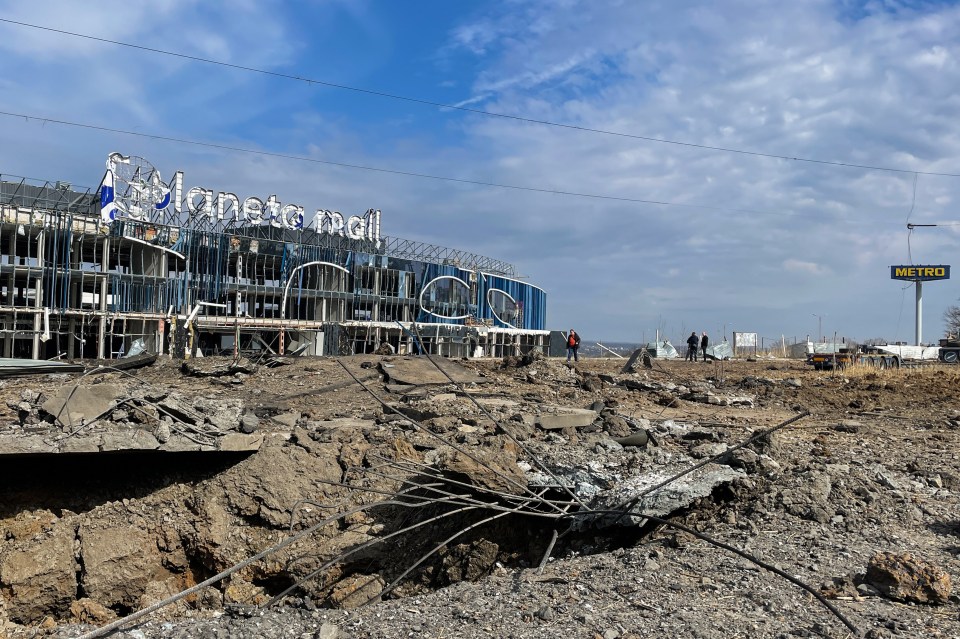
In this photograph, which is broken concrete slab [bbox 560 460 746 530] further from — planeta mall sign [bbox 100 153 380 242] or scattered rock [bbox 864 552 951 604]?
planeta mall sign [bbox 100 153 380 242]

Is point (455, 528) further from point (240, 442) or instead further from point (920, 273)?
point (920, 273)

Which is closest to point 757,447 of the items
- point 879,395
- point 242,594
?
point 242,594

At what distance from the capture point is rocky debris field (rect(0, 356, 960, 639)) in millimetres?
4426

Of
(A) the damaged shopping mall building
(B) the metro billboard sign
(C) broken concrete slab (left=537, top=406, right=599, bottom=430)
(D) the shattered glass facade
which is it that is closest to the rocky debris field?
(C) broken concrete slab (left=537, top=406, right=599, bottom=430)

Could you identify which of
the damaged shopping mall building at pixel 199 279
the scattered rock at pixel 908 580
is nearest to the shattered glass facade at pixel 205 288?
the damaged shopping mall building at pixel 199 279

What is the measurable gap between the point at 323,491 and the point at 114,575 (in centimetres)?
216

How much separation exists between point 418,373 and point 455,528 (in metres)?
11.3

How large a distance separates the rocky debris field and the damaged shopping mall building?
851 inches

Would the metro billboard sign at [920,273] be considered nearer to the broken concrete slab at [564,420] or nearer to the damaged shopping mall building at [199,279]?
the damaged shopping mall building at [199,279]

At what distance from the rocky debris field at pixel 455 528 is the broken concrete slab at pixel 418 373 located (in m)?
6.71

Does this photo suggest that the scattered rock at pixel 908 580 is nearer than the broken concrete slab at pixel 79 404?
Yes

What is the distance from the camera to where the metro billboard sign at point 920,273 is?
189 feet

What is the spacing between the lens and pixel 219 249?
3672 centimetres

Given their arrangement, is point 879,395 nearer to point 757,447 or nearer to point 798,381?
point 798,381
